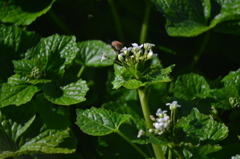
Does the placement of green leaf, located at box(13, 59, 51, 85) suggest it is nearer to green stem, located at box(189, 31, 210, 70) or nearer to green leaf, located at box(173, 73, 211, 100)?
green leaf, located at box(173, 73, 211, 100)

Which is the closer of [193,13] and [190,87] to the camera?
[190,87]

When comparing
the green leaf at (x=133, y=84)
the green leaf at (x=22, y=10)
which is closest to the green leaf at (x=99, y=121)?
the green leaf at (x=133, y=84)

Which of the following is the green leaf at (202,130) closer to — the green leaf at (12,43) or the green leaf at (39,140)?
the green leaf at (39,140)

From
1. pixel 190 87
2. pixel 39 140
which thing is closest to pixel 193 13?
pixel 190 87

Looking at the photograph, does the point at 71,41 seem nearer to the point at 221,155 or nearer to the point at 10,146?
the point at 10,146

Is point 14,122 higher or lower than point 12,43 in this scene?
lower

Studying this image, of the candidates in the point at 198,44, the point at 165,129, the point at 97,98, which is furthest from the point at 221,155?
the point at 198,44

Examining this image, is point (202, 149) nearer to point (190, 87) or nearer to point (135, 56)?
point (135, 56)
